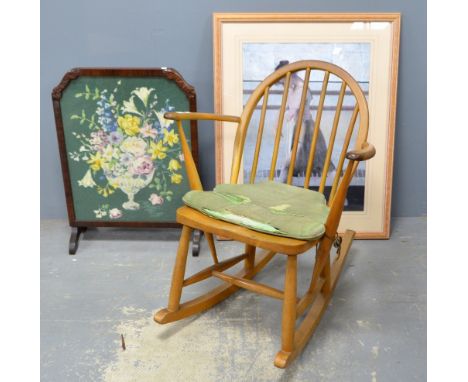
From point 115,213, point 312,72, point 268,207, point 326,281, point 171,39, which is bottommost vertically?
point 326,281

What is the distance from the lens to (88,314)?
1.59 m

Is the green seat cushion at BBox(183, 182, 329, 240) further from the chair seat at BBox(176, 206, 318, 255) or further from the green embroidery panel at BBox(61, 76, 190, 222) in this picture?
the green embroidery panel at BBox(61, 76, 190, 222)

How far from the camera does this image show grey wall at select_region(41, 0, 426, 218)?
6.77ft

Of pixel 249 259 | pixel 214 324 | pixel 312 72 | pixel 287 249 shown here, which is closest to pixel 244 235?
pixel 287 249

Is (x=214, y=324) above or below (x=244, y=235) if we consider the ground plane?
below

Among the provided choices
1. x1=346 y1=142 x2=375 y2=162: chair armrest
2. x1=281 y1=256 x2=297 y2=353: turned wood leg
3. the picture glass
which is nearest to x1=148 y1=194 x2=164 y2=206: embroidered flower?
the picture glass

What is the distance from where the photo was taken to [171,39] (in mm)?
2102

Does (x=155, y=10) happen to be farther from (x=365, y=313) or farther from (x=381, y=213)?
(x=365, y=313)

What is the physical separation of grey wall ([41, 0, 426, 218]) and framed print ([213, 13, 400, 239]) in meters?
0.09

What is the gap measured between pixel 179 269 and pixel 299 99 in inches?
39.5

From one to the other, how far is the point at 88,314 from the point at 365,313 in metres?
0.94

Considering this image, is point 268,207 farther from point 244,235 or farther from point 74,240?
point 74,240

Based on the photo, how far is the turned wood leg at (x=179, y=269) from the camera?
1455mm

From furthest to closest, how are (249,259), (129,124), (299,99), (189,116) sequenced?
(299,99), (129,124), (249,259), (189,116)
